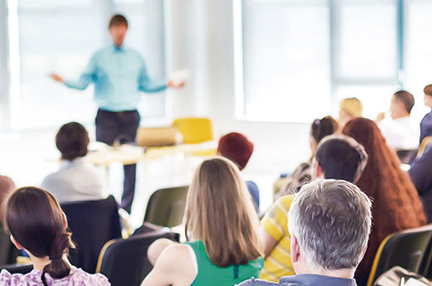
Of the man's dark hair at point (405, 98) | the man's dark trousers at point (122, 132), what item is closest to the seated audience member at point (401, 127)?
the man's dark hair at point (405, 98)

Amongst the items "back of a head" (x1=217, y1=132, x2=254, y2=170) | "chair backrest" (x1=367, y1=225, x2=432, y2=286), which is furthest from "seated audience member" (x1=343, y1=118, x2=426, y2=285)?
"back of a head" (x1=217, y1=132, x2=254, y2=170)

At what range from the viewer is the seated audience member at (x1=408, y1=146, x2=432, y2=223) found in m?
4.17

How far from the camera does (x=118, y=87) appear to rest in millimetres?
7375

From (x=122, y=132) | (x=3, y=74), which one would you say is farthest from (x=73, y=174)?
(x=3, y=74)

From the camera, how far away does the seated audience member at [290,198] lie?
3.03 metres

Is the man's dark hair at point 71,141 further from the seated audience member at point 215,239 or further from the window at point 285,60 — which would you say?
the window at point 285,60

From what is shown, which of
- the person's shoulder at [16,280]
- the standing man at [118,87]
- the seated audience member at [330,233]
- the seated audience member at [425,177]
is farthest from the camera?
the standing man at [118,87]

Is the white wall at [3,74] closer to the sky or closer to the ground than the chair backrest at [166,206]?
closer to the sky

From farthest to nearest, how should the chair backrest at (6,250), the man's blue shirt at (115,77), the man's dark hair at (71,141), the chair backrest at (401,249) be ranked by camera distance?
the man's blue shirt at (115,77) < the man's dark hair at (71,141) < the chair backrest at (6,250) < the chair backrest at (401,249)

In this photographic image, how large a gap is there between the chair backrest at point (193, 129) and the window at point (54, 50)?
160cm

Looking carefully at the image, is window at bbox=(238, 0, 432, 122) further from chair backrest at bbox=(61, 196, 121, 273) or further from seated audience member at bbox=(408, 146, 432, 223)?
chair backrest at bbox=(61, 196, 121, 273)

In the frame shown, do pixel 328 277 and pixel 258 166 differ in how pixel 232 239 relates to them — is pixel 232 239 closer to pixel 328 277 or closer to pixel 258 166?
pixel 328 277

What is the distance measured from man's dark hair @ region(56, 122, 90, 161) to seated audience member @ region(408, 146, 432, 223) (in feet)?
6.38

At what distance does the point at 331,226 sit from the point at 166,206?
113 inches
